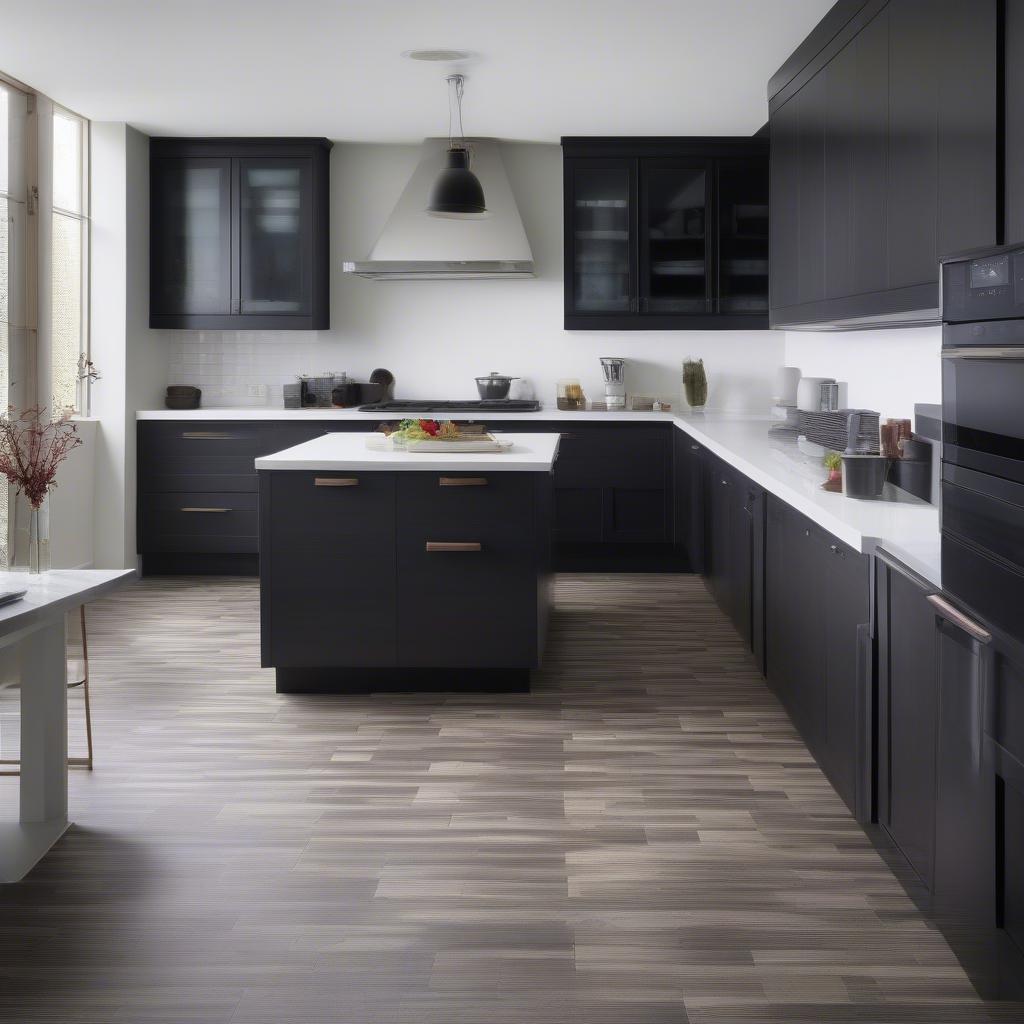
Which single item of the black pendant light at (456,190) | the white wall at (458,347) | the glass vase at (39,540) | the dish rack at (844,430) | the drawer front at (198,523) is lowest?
the drawer front at (198,523)

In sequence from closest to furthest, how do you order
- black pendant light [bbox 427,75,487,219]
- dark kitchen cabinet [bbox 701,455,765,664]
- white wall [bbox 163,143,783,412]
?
dark kitchen cabinet [bbox 701,455,765,664]
black pendant light [bbox 427,75,487,219]
white wall [bbox 163,143,783,412]

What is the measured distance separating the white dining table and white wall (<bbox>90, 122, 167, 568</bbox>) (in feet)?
13.0

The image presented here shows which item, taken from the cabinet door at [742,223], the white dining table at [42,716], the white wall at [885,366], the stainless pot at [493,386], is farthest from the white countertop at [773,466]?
the white dining table at [42,716]

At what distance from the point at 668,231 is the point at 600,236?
42 cm

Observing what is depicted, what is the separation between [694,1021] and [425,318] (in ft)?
19.9

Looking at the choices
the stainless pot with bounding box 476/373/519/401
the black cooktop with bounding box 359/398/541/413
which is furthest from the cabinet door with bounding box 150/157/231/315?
the stainless pot with bounding box 476/373/519/401

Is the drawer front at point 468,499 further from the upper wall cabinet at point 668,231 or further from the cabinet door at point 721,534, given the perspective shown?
the upper wall cabinet at point 668,231

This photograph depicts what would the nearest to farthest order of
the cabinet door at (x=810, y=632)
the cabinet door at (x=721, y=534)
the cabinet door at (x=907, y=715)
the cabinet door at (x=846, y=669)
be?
the cabinet door at (x=907, y=715)
the cabinet door at (x=846, y=669)
the cabinet door at (x=810, y=632)
the cabinet door at (x=721, y=534)

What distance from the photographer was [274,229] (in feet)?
24.0

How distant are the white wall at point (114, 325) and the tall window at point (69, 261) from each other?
0.19 feet

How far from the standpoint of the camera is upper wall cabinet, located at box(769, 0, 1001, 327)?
113 inches

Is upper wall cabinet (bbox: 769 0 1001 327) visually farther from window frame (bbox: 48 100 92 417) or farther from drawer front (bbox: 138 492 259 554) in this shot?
window frame (bbox: 48 100 92 417)

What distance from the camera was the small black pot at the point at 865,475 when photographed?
3.45 metres

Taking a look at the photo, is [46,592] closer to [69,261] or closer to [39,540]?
[39,540]
